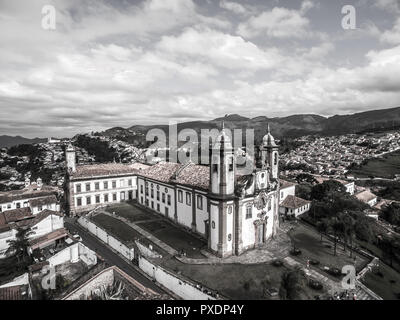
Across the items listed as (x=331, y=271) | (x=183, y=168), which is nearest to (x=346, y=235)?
(x=331, y=271)

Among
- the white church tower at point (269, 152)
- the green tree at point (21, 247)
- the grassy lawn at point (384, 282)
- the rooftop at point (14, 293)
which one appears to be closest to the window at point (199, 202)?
the white church tower at point (269, 152)

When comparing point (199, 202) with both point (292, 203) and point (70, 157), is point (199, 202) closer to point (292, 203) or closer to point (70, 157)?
point (292, 203)

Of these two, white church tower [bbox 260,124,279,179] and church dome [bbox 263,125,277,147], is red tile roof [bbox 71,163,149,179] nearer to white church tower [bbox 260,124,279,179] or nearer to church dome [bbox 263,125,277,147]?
white church tower [bbox 260,124,279,179]

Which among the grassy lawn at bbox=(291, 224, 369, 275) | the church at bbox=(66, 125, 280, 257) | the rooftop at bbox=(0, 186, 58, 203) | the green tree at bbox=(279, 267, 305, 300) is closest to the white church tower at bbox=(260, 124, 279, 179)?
the church at bbox=(66, 125, 280, 257)

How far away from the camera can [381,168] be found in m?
102

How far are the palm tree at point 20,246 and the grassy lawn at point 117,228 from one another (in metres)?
9.17

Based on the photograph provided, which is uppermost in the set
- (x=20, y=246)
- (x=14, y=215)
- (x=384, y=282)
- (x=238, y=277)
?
(x=14, y=215)

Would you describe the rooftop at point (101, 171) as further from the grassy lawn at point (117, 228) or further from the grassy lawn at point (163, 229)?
the grassy lawn at point (117, 228)

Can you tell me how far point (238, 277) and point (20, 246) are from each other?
2455 centimetres

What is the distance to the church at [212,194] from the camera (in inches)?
1078

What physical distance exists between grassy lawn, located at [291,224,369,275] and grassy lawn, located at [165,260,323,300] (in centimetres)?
529

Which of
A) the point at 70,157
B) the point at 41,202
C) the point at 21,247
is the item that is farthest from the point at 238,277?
the point at 41,202
